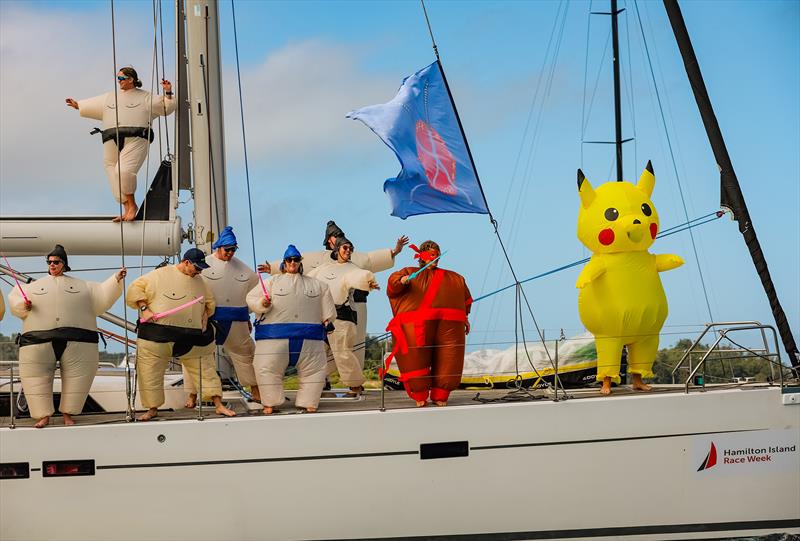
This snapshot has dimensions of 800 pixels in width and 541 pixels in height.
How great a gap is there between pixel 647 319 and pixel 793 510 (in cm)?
214

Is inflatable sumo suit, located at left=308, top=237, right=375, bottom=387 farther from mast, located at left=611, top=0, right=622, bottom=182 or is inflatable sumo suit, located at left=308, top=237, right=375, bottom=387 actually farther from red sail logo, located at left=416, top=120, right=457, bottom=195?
mast, located at left=611, top=0, right=622, bottom=182

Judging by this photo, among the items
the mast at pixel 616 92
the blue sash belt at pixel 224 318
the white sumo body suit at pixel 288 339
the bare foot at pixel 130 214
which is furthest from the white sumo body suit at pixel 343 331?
the mast at pixel 616 92

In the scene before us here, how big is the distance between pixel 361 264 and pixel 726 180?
3.86 m

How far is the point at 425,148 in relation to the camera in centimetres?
1081

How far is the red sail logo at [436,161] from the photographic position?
35.1 ft

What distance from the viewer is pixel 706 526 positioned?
10.1 m

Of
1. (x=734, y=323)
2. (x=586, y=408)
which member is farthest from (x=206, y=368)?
(x=734, y=323)

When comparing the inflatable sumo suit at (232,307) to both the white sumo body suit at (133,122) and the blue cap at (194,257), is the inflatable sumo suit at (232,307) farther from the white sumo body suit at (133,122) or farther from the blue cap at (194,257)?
the white sumo body suit at (133,122)

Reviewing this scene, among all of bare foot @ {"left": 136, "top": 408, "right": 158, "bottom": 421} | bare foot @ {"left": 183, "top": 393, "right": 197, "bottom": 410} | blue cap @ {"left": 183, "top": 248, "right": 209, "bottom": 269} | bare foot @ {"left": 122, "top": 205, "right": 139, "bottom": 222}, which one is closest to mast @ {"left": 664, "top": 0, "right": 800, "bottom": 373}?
blue cap @ {"left": 183, "top": 248, "right": 209, "bottom": 269}

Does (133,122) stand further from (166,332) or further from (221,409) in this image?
(221,409)

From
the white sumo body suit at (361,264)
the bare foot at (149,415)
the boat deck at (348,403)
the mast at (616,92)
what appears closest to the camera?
the bare foot at (149,415)

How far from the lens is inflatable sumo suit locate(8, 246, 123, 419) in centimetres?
959

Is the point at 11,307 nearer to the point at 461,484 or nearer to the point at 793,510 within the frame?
the point at 461,484

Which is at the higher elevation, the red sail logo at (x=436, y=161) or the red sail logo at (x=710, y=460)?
the red sail logo at (x=436, y=161)
